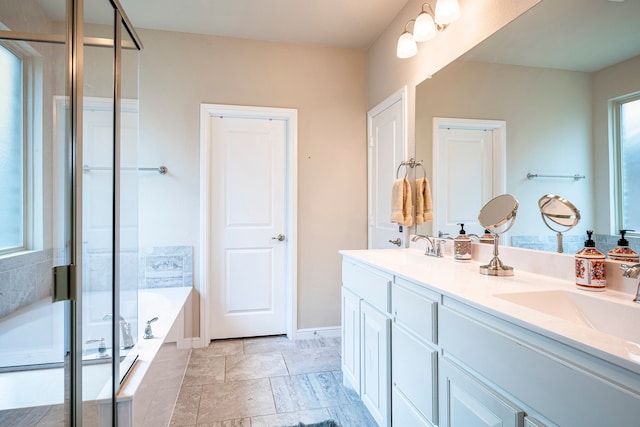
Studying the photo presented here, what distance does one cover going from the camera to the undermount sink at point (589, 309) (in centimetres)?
89

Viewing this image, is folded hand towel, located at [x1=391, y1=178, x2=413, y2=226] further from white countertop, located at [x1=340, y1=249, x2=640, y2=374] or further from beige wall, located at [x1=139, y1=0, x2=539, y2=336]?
beige wall, located at [x1=139, y1=0, x2=539, y2=336]

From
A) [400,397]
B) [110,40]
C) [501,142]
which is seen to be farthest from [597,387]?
[110,40]

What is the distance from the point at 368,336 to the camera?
175 cm

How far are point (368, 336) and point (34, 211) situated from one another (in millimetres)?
1503

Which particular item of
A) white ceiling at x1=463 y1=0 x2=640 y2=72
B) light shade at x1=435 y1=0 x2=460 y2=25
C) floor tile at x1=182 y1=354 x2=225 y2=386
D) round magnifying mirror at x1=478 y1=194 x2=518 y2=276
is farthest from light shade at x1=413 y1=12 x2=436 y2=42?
floor tile at x1=182 y1=354 x2=225 y2=386

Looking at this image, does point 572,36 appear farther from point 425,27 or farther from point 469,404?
point 469,404

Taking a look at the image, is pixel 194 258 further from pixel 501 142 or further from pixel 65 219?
pixel 501 142

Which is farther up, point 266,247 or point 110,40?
point 110,40

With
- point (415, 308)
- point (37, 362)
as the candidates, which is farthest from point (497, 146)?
point (37, 362)

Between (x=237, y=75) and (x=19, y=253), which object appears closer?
(x=19, y=253)

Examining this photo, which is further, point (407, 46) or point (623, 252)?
point (407, 46)

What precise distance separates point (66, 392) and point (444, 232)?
188 cm

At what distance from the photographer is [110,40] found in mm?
1293

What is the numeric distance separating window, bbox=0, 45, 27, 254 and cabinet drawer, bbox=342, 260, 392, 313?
1353 millimetres
